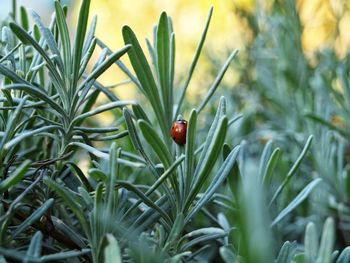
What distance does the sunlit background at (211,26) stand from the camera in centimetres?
117

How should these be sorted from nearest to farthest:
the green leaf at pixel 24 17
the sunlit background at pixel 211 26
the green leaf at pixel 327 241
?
1. the green leaf at pixel 327 241
2. the green leaf at pixel 24 17
3. the sunlit background at pixel 211 26

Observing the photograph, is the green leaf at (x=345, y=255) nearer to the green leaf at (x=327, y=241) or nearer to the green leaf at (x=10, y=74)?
the green leaf at (x=327, y=241)

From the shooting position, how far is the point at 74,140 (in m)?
0.47

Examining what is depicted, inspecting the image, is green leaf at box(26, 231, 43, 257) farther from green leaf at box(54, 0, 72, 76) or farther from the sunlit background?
the sunlit background

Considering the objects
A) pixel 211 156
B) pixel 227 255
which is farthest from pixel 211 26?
pixel 227 255

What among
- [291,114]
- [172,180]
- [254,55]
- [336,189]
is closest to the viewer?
[172,180]

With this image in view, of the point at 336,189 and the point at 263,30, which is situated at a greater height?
the point at 263,30

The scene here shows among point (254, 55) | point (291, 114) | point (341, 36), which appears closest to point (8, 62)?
point (291, 114)

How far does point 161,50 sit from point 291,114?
0.55 metres

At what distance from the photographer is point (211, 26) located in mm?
2346

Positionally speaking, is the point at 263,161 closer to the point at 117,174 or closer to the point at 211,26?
the point at 117,174

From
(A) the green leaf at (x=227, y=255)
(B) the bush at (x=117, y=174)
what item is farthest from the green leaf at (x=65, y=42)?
(A) the green leaf at (x=227, y=255)

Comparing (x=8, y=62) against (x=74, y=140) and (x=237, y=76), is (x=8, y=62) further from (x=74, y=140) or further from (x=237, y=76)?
(x=237, y=76)

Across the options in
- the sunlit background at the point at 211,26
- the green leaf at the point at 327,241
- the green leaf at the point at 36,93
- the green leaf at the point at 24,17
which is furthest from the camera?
the sunlit background at the point at 211,26
